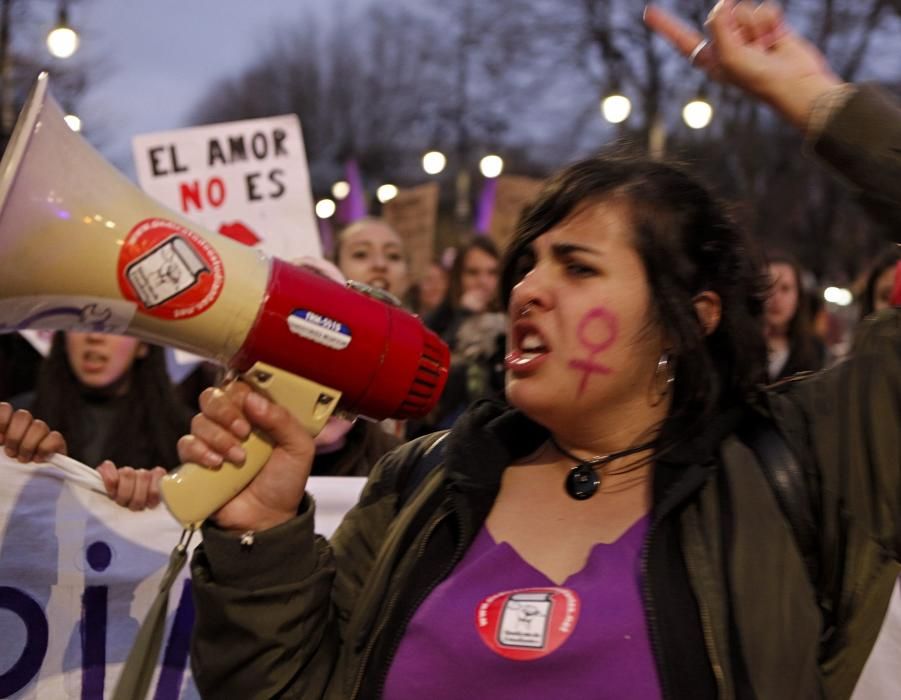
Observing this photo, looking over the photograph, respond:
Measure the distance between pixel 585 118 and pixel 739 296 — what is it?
75.9ft

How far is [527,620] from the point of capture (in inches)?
71.1

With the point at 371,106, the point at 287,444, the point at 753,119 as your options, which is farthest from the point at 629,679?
the point at 371,106

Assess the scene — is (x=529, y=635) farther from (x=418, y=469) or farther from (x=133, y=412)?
(x=133, y=412)

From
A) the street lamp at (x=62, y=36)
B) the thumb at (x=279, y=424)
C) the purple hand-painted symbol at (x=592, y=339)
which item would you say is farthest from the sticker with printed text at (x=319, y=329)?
the street lamp at (x=62, y=36)

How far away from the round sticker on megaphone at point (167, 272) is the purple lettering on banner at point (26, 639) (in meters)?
0.88

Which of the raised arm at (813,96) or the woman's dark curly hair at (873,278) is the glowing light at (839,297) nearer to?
the woman's dark curly hair at (873,278)

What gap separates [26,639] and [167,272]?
3.14 feet

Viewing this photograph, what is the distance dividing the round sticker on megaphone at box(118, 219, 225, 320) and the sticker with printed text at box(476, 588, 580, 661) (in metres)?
0.64

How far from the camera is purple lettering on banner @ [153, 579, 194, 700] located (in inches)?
97.9

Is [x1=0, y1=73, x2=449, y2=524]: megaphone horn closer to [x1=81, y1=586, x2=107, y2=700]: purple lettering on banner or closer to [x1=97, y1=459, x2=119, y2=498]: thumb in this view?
[x1=97, y1=459, x2=119, y2=498]: thumb

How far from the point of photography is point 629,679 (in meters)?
1.73

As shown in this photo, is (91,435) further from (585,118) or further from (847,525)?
→ (585,118)

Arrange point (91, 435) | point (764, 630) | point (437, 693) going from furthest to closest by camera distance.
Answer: point (91, 435), point (437, 693), point (764, 630)

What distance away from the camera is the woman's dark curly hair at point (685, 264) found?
2.04m
